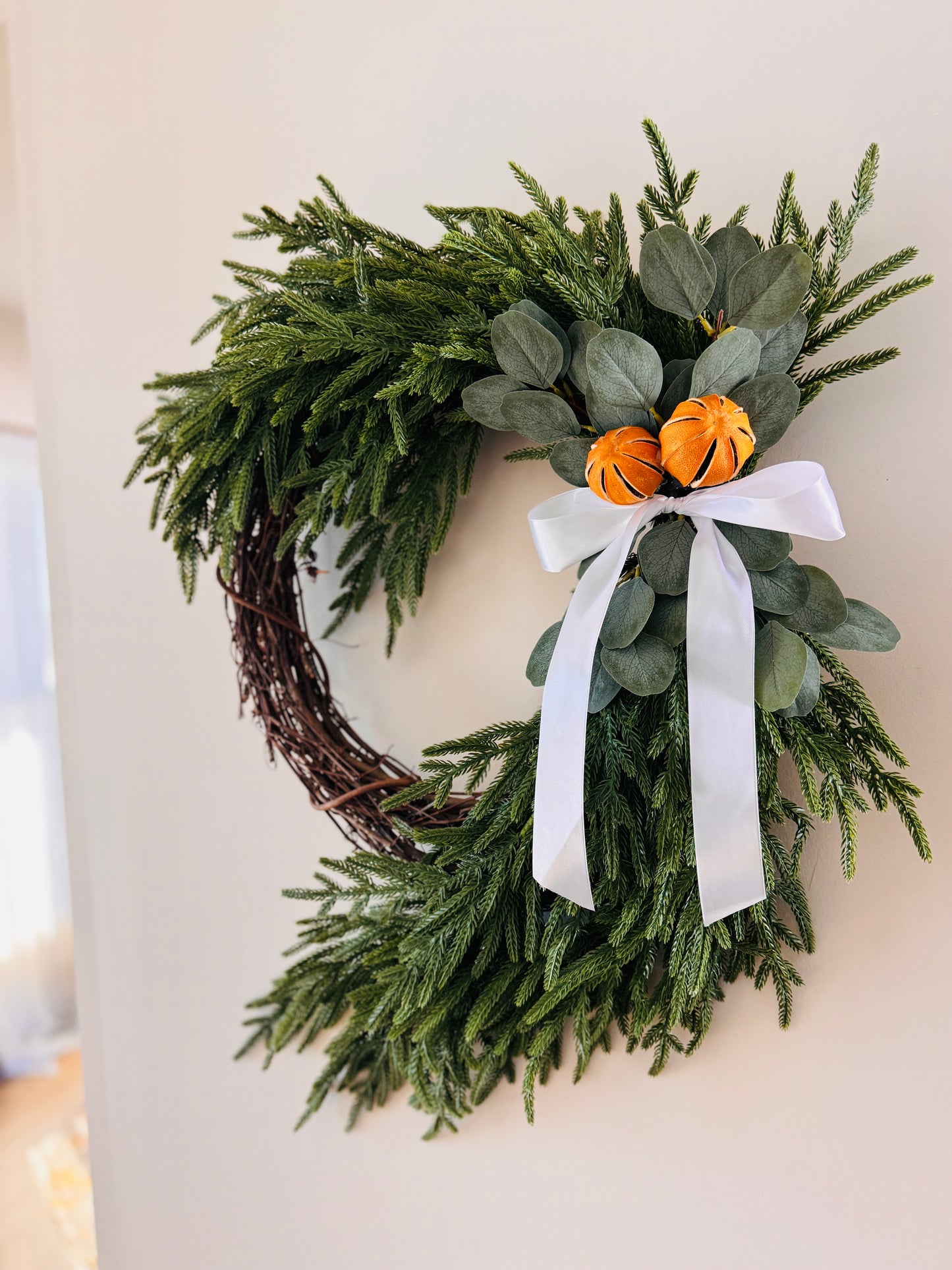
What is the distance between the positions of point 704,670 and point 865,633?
0.10 metres

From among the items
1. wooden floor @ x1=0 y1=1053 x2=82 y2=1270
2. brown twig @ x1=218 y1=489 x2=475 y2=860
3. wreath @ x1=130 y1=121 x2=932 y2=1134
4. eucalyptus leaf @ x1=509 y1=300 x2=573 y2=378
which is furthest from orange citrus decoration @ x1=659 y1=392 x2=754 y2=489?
wooden floor @ x1=0 y1=1053 x2=82 y2=1270

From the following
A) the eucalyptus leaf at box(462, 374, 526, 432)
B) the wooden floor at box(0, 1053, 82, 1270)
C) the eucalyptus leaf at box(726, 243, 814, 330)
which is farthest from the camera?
the wooden floor at box(0, 1053, 82, 1270)

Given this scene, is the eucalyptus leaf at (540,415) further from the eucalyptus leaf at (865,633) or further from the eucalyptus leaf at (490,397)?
the eucalyptus leaf at (865,633)

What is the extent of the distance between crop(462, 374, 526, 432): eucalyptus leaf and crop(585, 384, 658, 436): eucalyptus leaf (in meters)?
0.06

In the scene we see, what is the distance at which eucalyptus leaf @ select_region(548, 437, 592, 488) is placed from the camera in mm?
528

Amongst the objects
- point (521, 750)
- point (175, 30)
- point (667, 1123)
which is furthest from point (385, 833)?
point (175, 30)

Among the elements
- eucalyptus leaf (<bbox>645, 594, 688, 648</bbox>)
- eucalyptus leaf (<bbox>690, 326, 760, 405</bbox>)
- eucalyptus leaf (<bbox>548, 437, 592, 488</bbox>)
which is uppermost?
eucalyptus leaf (<bbox>690, 326, 760, 405</bbox>)

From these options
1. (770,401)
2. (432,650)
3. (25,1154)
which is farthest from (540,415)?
(25,1154)

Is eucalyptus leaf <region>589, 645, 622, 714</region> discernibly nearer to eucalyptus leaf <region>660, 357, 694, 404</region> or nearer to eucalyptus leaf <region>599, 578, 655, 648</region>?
eucalyptus leaf <region>599, 578, 655, 648</region>

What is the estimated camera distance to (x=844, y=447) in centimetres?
57

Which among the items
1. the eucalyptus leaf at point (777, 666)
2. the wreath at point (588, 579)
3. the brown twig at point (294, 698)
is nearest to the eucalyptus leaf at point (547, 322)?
the wreath at point (588, 579)

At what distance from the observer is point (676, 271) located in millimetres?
468

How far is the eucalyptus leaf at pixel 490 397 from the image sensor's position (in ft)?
1.80

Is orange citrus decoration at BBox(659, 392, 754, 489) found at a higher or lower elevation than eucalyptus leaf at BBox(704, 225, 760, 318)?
lower
